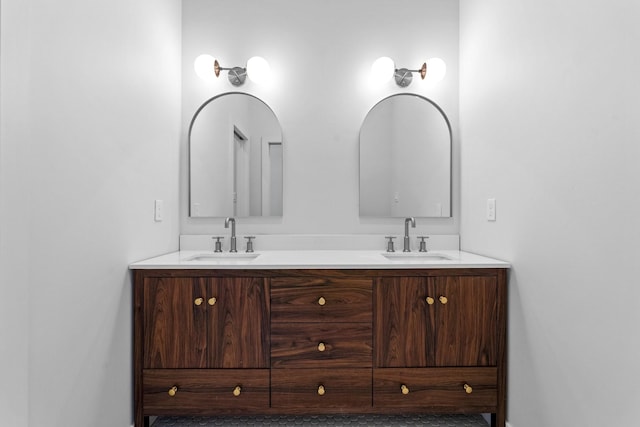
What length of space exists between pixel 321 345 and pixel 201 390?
570 millimetres

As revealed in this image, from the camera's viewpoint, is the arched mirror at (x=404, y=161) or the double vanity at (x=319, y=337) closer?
the double vanity at (x=319, y=337)

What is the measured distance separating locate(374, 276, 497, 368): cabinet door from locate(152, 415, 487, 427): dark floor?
0.36 m

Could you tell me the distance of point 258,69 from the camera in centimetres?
211

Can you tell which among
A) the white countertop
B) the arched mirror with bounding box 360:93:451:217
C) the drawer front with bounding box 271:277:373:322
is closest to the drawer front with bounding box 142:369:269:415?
the drawer front with bounding box 271:277:373:322

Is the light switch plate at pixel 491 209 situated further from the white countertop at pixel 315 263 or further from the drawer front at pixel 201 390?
the drawer front at pixel 201 390

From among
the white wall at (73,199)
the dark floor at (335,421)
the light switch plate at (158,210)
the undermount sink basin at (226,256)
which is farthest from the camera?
the undermount sink basin at (226,256)

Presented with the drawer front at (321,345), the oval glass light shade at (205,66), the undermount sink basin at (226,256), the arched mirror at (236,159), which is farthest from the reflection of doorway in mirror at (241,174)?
the drawer front at (321,345)

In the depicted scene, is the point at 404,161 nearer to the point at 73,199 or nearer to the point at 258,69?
the point at 258,69

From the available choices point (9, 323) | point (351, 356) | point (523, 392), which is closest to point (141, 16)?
point (9, 323)

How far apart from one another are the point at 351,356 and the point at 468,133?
141 centimetres

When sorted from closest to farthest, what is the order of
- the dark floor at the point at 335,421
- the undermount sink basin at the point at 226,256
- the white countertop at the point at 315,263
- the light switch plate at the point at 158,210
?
the white countertop at the point at 315,263 → the dark floor at the point at 335,421 → the light switch plate at the point at 158,210 → the undermount sink basin at the point at 226,256

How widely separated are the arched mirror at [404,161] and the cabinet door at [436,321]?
2.12 ft

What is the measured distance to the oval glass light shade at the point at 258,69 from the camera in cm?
211

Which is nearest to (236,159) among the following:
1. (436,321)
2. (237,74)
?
(237,74)
